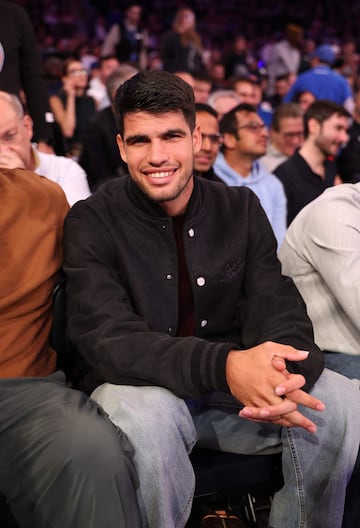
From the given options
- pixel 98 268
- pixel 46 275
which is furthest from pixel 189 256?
pixel 46 275

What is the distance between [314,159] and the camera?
503 cm

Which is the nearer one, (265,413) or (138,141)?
(265,413)

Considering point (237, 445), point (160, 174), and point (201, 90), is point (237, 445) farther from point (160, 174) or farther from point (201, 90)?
point (201, 90)

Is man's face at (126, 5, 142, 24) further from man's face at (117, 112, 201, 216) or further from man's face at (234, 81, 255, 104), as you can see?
man's face at (117, 112, 201, 216)

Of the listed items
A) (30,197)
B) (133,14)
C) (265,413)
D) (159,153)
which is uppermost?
(133,14)

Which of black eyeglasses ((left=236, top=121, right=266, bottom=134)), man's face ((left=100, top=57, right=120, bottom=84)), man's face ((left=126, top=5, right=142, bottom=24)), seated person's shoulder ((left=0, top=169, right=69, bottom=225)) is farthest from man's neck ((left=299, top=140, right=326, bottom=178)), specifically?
man's face ((left=126, top=5, right=142, bottom=24))

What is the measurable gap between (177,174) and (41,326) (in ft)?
1.89

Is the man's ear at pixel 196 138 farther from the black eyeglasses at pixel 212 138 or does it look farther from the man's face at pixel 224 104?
the man's face at pixel 224 104

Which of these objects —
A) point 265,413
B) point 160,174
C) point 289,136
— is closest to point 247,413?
point 265,413

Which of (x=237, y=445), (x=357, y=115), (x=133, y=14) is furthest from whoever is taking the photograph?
(x=133, y=14)

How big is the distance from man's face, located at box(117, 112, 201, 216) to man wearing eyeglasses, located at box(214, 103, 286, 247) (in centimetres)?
206

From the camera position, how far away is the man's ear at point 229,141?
175 inches

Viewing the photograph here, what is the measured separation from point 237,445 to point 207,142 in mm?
2024

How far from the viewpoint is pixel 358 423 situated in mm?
2066
